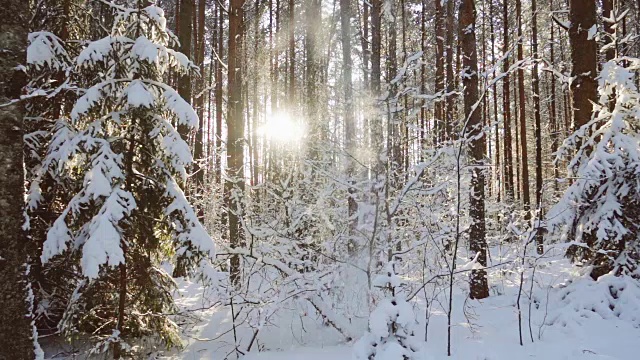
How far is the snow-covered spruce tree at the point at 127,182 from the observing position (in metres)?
4.73

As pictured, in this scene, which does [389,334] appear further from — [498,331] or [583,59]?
[583,59]

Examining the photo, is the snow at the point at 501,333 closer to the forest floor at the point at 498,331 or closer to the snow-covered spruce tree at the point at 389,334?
the forest floor at the point at 498,331

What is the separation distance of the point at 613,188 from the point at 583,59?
2.42m

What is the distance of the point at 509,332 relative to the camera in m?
5.65

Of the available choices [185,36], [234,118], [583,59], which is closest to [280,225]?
[234,118]

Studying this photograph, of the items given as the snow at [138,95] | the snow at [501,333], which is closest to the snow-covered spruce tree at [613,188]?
the snow at [501,333]

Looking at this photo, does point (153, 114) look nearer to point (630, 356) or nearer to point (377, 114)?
point (377, 114)

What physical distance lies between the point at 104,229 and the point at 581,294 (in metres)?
6.48

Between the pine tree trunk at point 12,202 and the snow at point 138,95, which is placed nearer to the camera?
the pine tree trunk at point 12,202

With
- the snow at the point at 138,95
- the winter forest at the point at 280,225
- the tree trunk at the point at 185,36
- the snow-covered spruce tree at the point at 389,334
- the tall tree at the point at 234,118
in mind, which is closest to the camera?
the snow-covered spruce tree at the point at 389,334

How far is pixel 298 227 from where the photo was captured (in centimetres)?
774

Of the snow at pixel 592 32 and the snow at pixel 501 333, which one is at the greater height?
the snow at pixel 592 32

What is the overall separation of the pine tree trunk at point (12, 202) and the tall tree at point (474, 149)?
6272 millimetres

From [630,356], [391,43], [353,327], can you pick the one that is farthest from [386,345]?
[391,43]
